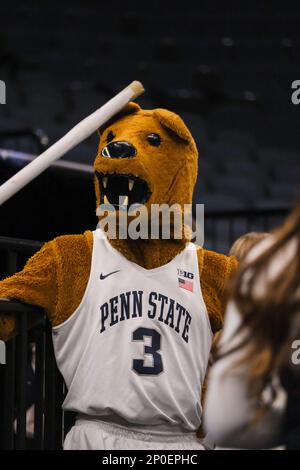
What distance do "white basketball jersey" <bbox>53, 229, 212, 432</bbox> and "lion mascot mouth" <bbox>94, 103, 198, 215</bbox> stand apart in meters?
0.16

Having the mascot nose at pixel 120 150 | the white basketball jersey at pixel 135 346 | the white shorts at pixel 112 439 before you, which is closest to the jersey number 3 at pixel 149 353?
the white basketball jersey at pixel 135 346

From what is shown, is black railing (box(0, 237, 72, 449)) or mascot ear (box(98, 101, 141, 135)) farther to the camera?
mascot ear (box(98, 101, 141, 135))

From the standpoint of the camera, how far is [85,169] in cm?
309

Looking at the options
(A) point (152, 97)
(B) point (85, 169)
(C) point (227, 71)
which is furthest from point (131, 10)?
(B) point (85, 169)

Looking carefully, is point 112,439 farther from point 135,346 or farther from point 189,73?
point 189,73

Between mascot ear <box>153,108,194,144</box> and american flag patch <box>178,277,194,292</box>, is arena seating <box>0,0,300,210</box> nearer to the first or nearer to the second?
mascot ear <box>153,108,194,144</box>

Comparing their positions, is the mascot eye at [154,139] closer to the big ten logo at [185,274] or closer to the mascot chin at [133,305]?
the mascot chin at [133,305]

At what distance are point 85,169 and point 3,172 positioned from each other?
12.6 inches

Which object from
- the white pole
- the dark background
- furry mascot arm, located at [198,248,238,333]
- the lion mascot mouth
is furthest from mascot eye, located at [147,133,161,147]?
the dark background

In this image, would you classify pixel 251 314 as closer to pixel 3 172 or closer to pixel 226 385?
pixel 226 385

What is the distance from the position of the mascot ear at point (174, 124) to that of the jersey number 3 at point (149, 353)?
20.6 inches

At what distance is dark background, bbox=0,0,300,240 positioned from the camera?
8539 mm

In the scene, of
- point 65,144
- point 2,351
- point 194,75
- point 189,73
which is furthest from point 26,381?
point 189,73

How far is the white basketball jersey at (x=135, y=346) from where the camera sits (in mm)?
1833
